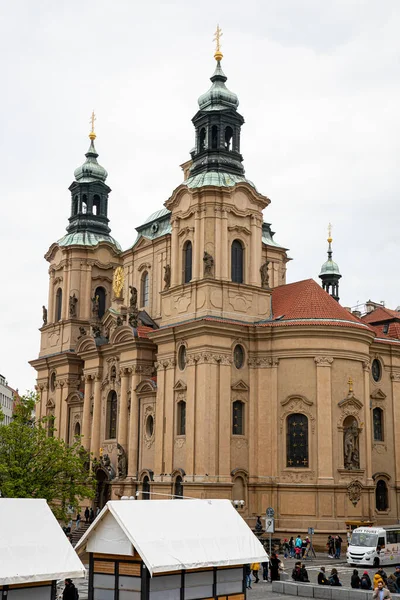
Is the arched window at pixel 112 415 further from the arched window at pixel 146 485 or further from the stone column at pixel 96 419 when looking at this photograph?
the arched window at pixel 146 485

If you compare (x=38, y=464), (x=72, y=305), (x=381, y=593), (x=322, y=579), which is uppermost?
(x=72, y=305)

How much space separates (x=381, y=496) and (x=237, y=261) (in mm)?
16413

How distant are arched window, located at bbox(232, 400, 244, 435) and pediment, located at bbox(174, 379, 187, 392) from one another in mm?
2921

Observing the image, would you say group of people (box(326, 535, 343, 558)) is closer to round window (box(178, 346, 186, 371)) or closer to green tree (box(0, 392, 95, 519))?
green tree (box(0, 392, 95, 519))

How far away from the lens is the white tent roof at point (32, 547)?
18.7 m

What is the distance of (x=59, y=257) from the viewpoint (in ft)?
209

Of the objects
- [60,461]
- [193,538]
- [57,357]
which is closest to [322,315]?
[60,461]

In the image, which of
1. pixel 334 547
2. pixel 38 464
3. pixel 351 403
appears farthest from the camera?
pixel 351 403

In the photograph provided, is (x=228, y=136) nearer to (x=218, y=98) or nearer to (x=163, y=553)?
(x=218, y=98)

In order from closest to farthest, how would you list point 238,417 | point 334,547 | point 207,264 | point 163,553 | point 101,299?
1. point 163,553
2. point 334,547
3. point 238,417
4. point 207,264
5. point 101,299

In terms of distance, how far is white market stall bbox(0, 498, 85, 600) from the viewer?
1869cm

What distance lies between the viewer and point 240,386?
46.7 meters

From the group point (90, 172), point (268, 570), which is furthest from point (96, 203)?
point (268, 570)

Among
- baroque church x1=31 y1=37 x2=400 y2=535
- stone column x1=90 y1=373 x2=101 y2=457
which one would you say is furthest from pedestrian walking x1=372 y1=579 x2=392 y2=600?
stone column x1=90 y1=373 x2=101 y2=457
